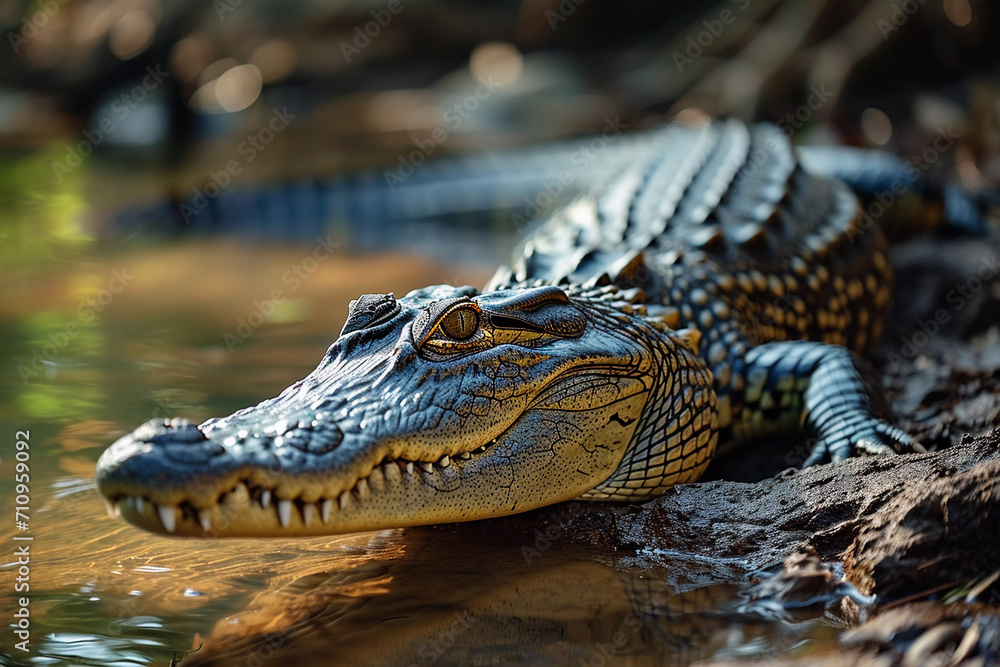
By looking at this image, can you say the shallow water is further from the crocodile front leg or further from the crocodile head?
the crocodile front leg

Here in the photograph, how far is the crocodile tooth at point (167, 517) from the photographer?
2.05 metres

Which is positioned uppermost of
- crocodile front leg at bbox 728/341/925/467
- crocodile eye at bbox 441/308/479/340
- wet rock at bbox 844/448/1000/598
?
crocodile eye at bbox 441/308/479/340

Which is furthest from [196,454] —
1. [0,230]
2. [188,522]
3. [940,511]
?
[0,230]

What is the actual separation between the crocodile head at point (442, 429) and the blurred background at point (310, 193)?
1.05 ft

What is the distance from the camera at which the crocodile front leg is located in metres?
3.18

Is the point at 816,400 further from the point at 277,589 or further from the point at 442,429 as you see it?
the point at 277,589

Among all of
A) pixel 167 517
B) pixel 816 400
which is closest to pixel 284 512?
pixel 167 517

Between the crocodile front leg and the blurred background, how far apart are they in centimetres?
37

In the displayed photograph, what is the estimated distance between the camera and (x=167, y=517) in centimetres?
206

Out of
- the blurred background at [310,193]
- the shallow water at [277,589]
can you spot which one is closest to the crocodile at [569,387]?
the shallow water at [277,589]

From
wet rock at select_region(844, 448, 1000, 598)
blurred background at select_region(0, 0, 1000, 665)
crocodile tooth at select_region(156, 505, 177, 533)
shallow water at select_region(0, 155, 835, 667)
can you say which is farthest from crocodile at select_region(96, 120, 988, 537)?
wet rock at select_region(844, 448, 1000, 598)

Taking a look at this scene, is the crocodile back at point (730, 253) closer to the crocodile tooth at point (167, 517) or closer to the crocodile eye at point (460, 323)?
the crocodile eye at point (460, 323)

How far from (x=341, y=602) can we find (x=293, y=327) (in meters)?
3.00

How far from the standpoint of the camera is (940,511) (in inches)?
89.3
